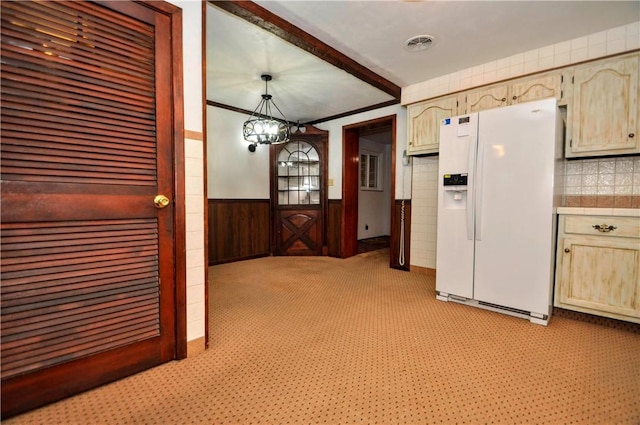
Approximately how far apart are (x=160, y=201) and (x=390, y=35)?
86.9 inches

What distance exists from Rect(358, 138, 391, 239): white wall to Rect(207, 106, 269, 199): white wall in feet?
8.47

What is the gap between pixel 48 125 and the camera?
1.27m

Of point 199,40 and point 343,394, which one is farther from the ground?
point 199,40

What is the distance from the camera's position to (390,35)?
2.41m

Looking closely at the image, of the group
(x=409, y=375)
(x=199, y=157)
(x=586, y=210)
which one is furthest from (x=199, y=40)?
(x=586, y=210)

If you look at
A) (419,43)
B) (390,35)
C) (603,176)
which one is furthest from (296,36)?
(603,176)

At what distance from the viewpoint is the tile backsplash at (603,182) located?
236 cm

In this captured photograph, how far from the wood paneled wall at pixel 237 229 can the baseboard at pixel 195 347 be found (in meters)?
2.51

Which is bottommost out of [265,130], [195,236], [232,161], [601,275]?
[601,275]

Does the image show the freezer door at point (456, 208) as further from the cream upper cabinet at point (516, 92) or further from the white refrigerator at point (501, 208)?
the cream upper cabinet at point (516, 92)

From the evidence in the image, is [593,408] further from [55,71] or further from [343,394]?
[55,71]

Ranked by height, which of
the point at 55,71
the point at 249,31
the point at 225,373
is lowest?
the point at 225,373

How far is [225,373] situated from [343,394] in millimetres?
657

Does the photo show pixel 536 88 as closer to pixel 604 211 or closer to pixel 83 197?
pixel 604 211
